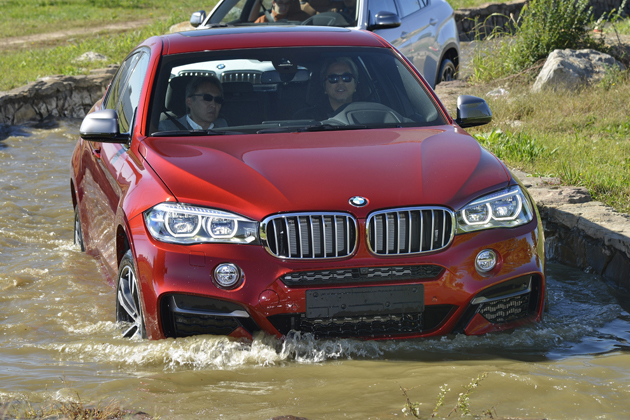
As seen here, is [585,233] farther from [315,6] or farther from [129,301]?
[315,6]

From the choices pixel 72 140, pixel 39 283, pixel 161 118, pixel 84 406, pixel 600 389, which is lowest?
pixel 72 140

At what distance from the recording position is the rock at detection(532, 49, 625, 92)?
912 cm

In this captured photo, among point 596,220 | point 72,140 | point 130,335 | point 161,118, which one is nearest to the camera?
point 130,335

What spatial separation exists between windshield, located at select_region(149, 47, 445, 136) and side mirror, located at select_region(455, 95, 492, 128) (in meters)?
0.17

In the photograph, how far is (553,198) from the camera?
17.6 feet

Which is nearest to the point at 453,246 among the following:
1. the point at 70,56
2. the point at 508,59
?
the point at 508,59

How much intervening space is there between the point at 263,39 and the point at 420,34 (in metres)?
4.66

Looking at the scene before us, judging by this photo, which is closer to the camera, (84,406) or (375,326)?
(84,406)

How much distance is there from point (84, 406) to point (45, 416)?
228mm

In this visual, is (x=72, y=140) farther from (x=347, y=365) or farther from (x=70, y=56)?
(x=347, y=365)

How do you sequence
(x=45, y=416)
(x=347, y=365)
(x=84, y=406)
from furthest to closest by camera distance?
(x=347, y=365) → (x=84, y=406) → (x=45, y=416)

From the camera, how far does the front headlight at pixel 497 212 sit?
3.34 metres

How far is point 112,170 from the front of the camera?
4.13 meters

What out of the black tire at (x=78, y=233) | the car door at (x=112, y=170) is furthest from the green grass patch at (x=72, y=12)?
the car door at (x=112, y=170)
